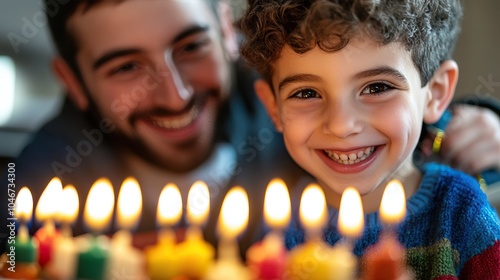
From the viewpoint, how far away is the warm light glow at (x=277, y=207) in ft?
3.45

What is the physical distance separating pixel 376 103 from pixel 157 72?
2.34 ft

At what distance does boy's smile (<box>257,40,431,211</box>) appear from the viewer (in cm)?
113

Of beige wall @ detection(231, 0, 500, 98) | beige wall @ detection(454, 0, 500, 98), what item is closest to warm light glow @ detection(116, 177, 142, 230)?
beige wall @ detection(231, 0, 500, 98)

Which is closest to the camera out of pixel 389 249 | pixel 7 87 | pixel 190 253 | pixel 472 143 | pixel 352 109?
pixel 389 249

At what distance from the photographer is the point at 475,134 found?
5.13 feet

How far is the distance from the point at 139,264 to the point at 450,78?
2.29 feet

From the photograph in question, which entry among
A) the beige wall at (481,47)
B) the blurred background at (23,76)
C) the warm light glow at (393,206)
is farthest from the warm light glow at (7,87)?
the beige wall at (481,47)

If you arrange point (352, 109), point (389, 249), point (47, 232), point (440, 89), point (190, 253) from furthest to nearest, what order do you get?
point (440, 89)
point (352, 109)
point (47, 232)
point (190, 253)
point (389, 249)

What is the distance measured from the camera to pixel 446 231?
1.20m

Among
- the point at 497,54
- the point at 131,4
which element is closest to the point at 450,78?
the point at 497,54

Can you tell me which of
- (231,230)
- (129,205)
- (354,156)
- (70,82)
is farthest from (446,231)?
(70,82)

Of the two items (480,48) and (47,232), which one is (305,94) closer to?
(47,232)

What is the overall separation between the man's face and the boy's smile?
0.51 metres

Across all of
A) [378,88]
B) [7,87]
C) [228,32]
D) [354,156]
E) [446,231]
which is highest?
[228,32]
